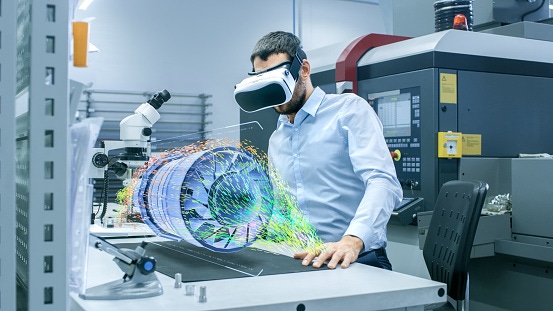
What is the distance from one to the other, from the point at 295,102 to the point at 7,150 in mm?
1692

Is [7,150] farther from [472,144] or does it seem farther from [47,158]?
[472,144]

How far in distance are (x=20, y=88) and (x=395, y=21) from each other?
4.17 metres

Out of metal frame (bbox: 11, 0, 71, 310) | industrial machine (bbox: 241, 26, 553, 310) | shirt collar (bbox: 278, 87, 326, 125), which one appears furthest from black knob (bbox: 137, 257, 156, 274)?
industrial machine (bbox: 241, 26, 553, 310)

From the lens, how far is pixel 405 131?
3488 mm

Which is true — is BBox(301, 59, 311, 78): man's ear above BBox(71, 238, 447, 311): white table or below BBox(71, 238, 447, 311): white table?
above

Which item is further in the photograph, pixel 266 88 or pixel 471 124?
pixel 471 124

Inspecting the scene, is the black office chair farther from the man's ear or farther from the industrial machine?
the industrial machine

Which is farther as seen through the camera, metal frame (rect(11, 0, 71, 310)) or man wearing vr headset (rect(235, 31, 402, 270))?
man wearing vr headset (rect(235, 31, 402, 270))

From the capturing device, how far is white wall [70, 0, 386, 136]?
6816 millimetres

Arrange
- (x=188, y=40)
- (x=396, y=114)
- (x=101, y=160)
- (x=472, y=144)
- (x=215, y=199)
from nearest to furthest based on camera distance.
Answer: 1. (x=215, y=199)
2. (x=101, y=160)
3. (x=472, y=144)
4. (x=396, y=114)
5. (x=188, y=40)

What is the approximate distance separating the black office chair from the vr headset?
701 millimetres

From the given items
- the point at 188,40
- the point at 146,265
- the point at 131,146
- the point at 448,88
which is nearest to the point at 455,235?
the point at 146,265

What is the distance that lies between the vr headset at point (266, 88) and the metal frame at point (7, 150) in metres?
1.11

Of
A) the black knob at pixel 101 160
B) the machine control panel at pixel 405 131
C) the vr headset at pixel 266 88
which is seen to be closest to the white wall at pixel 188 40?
the black knob at pixel 101 160
